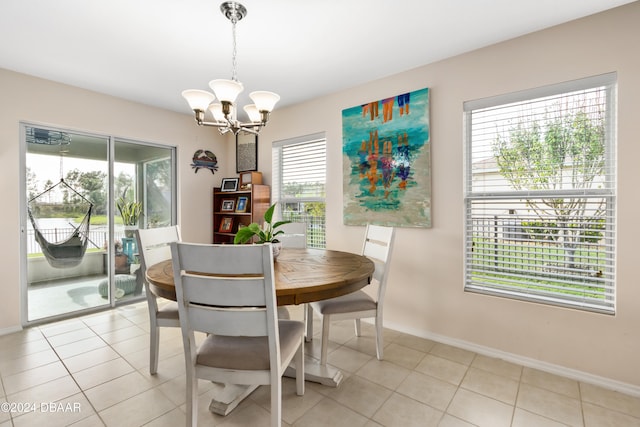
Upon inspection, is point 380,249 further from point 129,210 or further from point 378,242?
point 129,210

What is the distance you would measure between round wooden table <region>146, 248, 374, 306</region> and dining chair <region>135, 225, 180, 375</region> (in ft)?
1.01

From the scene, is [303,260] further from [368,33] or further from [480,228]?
[368,33]

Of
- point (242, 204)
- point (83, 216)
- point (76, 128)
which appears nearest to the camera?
point (76, 128)

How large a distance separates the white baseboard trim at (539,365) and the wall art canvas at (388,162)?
39.6 inches

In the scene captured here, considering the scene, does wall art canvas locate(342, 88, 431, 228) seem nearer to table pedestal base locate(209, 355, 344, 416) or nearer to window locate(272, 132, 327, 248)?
window locate(272, 132, 327, 248)

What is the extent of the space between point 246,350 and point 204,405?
2.22 feet

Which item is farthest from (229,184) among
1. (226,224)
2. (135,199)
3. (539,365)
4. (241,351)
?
(539,365)

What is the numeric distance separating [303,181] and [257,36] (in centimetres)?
176

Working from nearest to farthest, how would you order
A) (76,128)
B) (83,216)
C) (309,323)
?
(309,323), (76,128), (83,216)

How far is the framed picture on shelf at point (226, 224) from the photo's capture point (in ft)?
13.7

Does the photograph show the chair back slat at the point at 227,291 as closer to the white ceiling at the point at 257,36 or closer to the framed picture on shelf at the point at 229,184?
the white ceiling at the point at 257,36

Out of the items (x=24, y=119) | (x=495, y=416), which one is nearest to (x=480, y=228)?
(x=495, y=416)

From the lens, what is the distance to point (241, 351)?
55.2 inches

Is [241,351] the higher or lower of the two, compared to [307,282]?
lower
